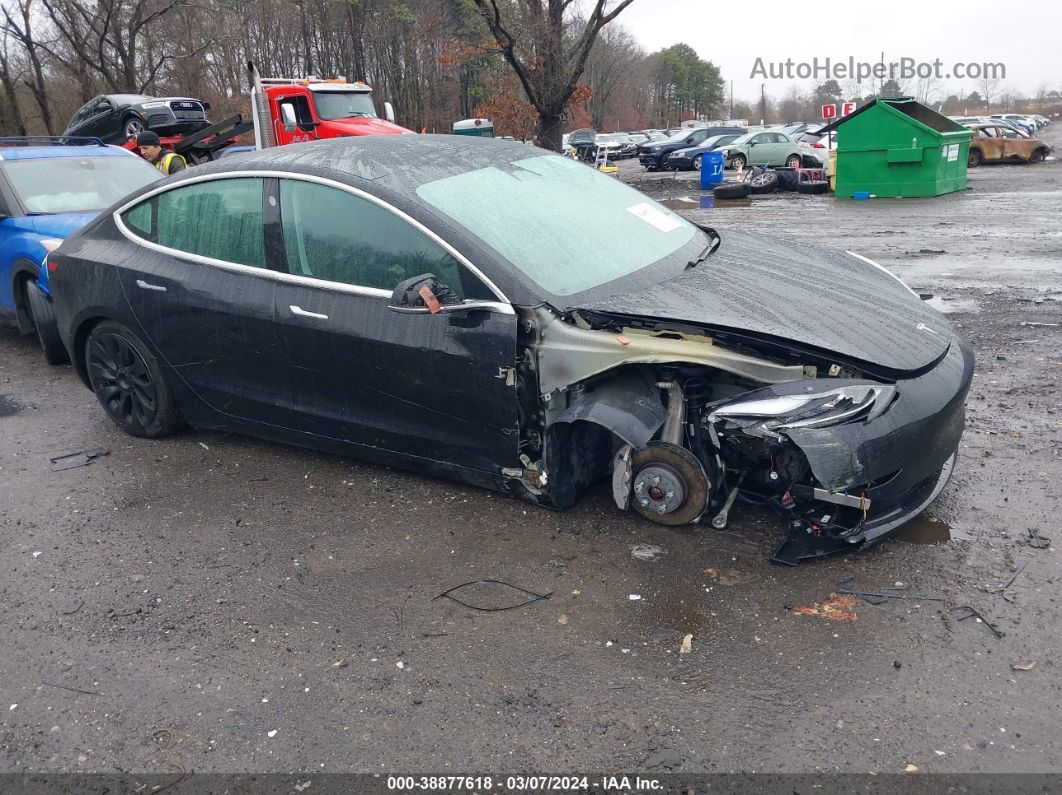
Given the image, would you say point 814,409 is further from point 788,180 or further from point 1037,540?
point 788,180

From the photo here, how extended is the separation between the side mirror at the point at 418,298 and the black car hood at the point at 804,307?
2.05 ft

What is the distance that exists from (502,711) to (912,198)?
19296 mm

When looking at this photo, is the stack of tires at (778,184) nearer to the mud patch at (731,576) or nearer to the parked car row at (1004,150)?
the parked car row at (1004,150)

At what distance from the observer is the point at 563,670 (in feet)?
9.48

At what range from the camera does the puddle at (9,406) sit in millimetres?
5836

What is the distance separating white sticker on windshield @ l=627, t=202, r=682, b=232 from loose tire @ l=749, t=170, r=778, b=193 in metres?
18.6

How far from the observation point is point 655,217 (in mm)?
4688

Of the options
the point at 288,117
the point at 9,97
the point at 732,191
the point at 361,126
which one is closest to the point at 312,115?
the point at 288,117

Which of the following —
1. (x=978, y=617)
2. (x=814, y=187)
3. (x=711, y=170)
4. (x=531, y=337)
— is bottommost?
(x=978, y=617)

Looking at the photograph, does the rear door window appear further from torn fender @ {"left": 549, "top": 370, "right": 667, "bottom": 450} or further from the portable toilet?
the portable toilet

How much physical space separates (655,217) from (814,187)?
18.6m

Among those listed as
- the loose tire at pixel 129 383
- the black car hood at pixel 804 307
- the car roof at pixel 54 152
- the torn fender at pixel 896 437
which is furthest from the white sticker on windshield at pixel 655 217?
the car roof at pixel 54 152

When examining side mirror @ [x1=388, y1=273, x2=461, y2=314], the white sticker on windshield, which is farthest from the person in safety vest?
side mirror @ [x1=388, y1=273, x2=461, y2=314]

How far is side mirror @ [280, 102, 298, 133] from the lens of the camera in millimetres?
16891
